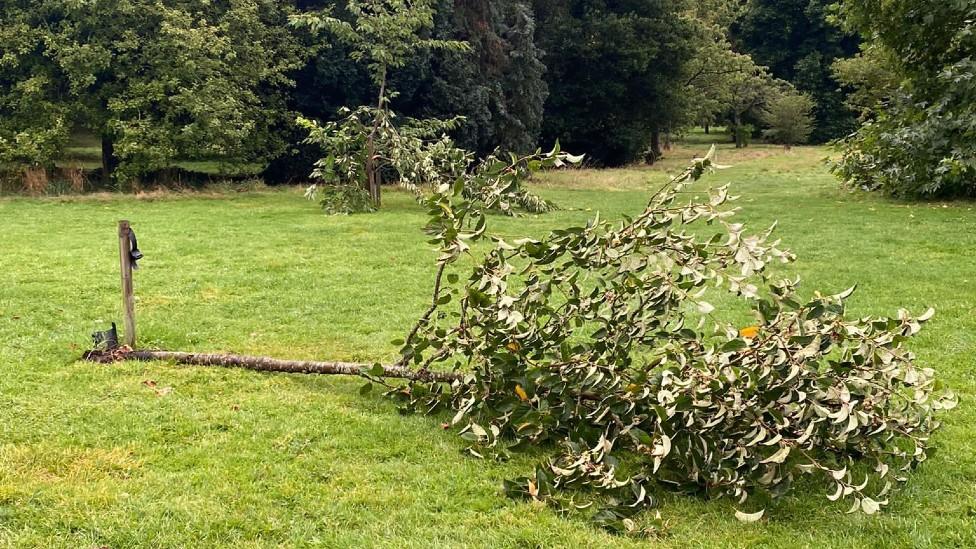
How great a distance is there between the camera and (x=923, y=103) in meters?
15.0

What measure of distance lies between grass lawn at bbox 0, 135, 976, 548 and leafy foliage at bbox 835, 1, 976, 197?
15.1 ft

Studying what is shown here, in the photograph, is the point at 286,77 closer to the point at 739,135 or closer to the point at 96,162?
the point at 96,162

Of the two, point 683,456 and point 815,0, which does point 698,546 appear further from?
point 815,0

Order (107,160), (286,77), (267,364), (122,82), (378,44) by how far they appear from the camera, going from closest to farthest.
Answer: (267,364) < (378,44) < (122,82) < (107,160) < (286,77)

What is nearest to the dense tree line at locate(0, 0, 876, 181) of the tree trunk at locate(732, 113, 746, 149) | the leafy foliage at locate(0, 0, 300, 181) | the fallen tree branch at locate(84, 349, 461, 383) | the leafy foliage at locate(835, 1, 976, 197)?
the leafy foliage at locate(0, 0, 300, 181)

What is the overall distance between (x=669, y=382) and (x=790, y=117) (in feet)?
134

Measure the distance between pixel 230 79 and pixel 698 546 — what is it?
17500 mm

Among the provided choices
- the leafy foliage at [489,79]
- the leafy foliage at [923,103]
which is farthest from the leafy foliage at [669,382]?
the leafy foliage at [489,79]

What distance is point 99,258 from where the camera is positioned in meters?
9.21

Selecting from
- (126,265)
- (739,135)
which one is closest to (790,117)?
(739,135)

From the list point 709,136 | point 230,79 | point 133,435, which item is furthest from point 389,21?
point 709,136

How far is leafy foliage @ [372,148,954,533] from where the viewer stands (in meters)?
3.33

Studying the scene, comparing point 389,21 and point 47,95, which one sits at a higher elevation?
point 389,21

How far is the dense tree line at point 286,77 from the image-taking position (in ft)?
54.3
